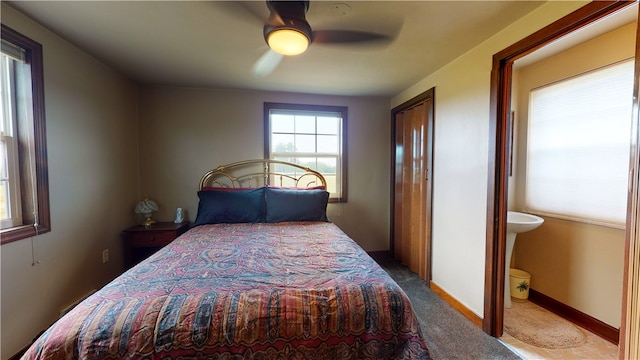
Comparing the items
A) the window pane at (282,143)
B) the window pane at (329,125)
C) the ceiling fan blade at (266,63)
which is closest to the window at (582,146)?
the window pane at (329,125)

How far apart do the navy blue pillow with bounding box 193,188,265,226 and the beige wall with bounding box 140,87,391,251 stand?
57 cm

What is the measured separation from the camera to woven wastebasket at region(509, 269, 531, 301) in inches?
94.6

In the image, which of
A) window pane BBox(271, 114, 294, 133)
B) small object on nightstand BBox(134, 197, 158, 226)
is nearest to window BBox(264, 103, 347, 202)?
window pane BBox(271, 114, 294, 133)

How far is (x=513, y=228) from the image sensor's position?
2111 mm

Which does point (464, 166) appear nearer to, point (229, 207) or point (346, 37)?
point (346, 37)

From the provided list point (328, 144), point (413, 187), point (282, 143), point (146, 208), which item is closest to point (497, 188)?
point (413, 187)

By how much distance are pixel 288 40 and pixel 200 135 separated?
6.72 ft

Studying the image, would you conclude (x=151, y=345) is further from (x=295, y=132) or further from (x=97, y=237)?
(x=295, y=132)

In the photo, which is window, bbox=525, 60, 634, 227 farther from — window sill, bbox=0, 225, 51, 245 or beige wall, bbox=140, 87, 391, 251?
window sill, bbox=0, 225, 51, 245

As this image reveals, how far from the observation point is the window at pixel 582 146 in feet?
6.11

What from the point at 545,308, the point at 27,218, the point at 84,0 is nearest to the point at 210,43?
the point at 84,0

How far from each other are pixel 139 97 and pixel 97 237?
1.68 m

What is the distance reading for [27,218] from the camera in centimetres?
178

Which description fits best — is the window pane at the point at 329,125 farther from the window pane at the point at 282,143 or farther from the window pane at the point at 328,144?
the window pane at the point at 282,143
